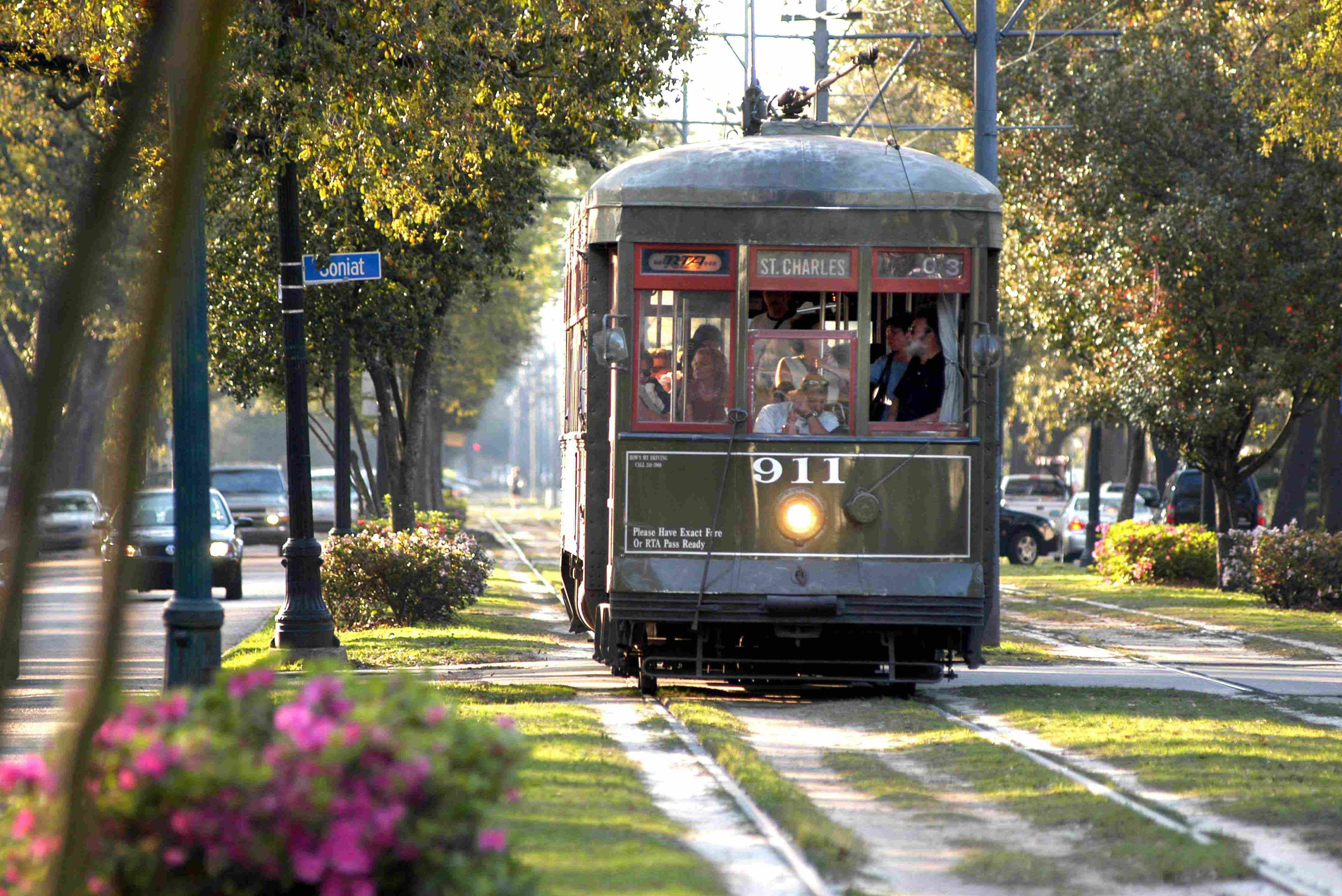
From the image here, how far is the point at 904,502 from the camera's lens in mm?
12445

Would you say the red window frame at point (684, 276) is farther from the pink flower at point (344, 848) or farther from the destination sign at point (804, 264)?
the pink flower at point (344, 848)

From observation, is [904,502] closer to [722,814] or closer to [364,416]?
[722,814]

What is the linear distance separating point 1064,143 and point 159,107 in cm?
1724

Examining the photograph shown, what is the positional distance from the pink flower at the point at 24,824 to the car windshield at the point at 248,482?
35.7 m

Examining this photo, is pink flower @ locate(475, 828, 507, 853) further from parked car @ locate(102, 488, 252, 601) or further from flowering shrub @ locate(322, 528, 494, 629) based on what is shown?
parked car @ locate(102, 488, 252, 601)

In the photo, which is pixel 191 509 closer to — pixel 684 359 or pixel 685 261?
pixel 684 359

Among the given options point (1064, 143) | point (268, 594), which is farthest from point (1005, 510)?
point (268, 594)

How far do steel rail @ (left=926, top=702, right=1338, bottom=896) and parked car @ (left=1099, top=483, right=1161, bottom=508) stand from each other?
25864 millimetres

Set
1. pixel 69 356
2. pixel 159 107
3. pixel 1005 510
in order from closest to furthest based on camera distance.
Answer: pixel 69 356 → pixel 159 107 → pixel 1005 510

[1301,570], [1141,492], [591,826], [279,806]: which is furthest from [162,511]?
[1141,492]

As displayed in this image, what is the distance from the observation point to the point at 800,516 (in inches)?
487

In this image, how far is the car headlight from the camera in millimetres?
12359

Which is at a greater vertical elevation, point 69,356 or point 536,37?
point 536,37

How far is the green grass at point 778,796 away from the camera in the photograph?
24.2 ft
